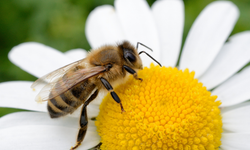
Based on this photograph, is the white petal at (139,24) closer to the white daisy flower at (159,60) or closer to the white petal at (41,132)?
the white daisy flower at (159,60)

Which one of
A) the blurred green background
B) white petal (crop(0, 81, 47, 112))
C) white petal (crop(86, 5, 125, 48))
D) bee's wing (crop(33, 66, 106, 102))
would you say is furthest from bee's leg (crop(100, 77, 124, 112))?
the blurred green background

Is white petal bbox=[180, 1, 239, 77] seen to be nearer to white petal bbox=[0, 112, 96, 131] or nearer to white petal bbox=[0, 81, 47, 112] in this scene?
white petal bbox=[0, 112, 96, 131]

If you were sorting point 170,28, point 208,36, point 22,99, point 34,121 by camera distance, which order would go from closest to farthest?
point 34,121 → point 22,99 → point 208,36 → point 170,28

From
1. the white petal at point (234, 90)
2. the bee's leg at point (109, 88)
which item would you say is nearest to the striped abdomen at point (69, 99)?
the bee's leg at point (109, 88)

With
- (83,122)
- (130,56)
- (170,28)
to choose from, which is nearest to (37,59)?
(83,122)

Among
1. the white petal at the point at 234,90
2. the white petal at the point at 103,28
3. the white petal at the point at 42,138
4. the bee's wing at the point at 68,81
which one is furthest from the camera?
the white petal at the point at 103,28

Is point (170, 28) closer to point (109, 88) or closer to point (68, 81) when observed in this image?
point (109, 88)
